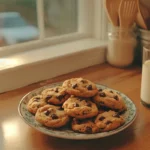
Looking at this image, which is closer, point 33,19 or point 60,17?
point 33,19

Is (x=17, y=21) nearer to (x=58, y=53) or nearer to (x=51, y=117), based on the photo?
(x=58, y=53)

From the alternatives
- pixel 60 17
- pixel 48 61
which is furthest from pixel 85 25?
pixel 48 61

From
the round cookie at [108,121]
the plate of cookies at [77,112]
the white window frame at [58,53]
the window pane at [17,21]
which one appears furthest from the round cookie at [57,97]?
the window pane at [17,21]

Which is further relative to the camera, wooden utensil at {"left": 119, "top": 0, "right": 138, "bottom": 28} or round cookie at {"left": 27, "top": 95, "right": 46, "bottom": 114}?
wooden utensil at {"left": 119, "top": 0, "right": 138, "bottom": 28}

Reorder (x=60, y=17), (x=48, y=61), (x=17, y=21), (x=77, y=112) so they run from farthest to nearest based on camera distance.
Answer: (x=60, y=17) → (x=17, y=21) → (x=48, y=61) → (x=77, y=112)

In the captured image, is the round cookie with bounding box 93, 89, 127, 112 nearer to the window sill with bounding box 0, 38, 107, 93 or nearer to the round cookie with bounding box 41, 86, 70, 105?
the round cookie with bounding box 41, 86, 70, 105

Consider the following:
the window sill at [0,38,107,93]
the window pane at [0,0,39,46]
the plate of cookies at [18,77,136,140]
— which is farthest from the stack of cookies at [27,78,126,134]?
the window pane at [0,0,39,46]
